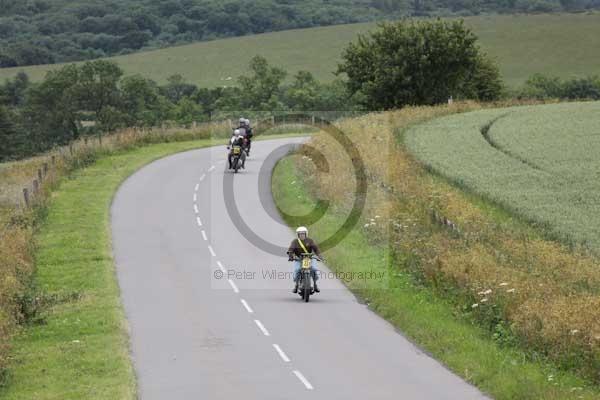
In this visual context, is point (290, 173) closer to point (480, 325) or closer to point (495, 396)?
point (480, 325)

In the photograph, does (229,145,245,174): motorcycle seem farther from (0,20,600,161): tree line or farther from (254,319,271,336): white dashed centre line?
(0,20,600,161): tree line

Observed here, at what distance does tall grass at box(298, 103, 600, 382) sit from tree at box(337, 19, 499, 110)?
37976 mm

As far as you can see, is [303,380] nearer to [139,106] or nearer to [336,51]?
[139,106]

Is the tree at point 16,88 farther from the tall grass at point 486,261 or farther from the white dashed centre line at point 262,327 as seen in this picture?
the white dashed centre line at point 262,327

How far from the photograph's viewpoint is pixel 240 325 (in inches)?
974

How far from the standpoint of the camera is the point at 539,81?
12694cm

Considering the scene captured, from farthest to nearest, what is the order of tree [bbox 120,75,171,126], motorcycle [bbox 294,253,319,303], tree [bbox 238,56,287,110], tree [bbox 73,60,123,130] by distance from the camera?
tree [bbox 238,56,287,110]
tree [bbox 120,75,171,126]
tree [bbox 73,60,123,130]
motorcycle [bbox 294,253,319,303]

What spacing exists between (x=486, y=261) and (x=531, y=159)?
2148cm

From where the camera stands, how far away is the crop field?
3086cm

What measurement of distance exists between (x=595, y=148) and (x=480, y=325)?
90.3 feet

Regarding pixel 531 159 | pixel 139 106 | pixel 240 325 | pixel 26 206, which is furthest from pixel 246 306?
pixel 139 106

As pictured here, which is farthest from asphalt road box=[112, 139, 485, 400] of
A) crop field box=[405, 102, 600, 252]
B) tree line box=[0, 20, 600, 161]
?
tree line box=[0, 20, 600, 161]

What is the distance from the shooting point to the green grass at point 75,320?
64.2ft

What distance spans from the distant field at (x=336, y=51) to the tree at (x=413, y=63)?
184 ft
